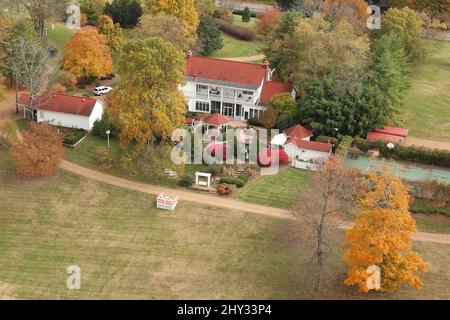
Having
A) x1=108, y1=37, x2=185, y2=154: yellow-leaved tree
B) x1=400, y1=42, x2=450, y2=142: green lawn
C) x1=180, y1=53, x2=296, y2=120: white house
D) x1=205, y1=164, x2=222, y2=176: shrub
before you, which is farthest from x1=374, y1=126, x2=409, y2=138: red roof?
x1=108, y1=37, x2=185, y2=154: yellow-leaved tree

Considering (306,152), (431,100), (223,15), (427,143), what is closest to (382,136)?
(427,143)

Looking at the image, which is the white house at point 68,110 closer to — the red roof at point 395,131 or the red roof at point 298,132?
the red roof at point 298,132

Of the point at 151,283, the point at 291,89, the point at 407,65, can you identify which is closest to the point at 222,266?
the point at 151,283

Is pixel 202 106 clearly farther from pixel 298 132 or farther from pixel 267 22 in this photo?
A: pixel 267 22

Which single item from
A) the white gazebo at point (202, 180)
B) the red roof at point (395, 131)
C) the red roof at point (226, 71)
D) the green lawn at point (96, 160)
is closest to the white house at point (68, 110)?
the green lawn at point (96, 160)

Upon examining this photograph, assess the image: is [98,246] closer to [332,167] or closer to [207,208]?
[207,208]

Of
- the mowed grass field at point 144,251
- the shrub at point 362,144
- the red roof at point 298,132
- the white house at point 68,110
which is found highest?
the white house at point 68,110
